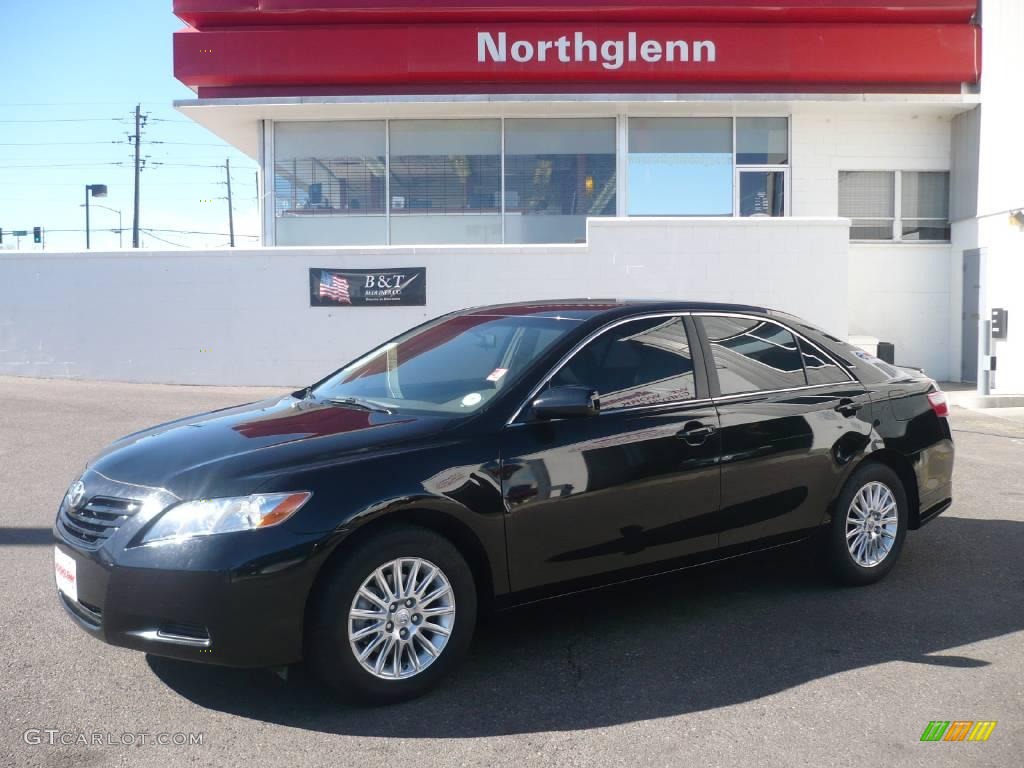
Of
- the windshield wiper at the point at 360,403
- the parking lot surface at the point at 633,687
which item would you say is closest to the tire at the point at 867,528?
the parking lot surface at the point at 633,687

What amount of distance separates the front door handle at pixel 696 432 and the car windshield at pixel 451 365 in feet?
2.47

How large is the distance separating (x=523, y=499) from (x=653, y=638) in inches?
43.6

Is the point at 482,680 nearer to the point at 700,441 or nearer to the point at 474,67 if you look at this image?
the point at 700,441

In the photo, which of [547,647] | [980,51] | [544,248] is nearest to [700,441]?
[547,647]

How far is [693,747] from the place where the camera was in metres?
3.74

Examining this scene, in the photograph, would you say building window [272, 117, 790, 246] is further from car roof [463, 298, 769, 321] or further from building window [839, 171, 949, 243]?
car roof [463, 298, 769, 321]

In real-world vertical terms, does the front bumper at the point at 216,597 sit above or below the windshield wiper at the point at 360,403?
below

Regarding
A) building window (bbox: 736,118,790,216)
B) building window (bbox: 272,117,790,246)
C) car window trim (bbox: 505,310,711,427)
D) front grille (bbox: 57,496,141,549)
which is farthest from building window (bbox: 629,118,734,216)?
front grille (bbox: 57,496,141,549)

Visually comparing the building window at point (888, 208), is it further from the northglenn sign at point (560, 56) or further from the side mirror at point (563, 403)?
the side mirror at point (563, 403)

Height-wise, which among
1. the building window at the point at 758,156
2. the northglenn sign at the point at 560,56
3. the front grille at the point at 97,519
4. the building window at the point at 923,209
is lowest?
the front grille at the point at 97,519

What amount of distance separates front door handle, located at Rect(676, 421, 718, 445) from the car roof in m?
0.66

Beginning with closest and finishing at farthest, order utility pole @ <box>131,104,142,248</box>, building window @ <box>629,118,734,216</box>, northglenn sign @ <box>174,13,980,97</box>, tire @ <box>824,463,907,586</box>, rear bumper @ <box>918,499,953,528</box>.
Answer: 1. tire @ <box>824,463,907,586</box>
2. rear bumper @ <box>918,499,953,528</box>
3. northglenn sign @ <box>174,13,980,97</box>
4. building window @ <box>629,118,734,216</box>
5. utility pole @ <box>131,104,142,248</box>

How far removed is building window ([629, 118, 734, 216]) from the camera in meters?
18.1

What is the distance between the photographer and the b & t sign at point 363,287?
16.2 metres
